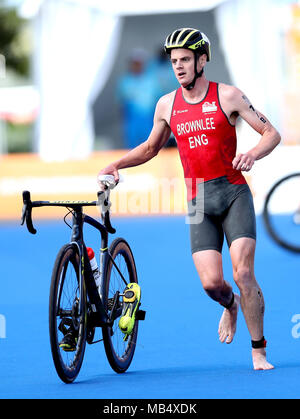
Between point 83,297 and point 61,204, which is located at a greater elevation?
point 61,204

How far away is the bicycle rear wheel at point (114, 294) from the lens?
6.09 m

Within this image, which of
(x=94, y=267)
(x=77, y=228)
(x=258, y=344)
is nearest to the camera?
(x=77, y=228)

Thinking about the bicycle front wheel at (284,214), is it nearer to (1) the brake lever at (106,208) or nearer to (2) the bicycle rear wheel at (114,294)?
(2) the bicycle rear wheel at (114,294)

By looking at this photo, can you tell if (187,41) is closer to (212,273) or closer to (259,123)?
(259,123)

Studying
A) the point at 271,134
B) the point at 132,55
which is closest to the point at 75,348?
the point at 271,134

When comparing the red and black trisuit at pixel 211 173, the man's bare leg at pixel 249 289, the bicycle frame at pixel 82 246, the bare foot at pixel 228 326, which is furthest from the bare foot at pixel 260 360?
the bicycle frame at pixel 82 246

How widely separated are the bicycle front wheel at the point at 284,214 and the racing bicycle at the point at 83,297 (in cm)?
481

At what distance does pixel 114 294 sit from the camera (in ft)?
20.9

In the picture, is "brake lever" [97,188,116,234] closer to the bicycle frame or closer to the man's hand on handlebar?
the bicycle frame

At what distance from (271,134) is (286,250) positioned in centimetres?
574

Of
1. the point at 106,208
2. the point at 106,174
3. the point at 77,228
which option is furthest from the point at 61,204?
the point at 106,174

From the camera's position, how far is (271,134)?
6273mm

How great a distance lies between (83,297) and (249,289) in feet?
3.65
